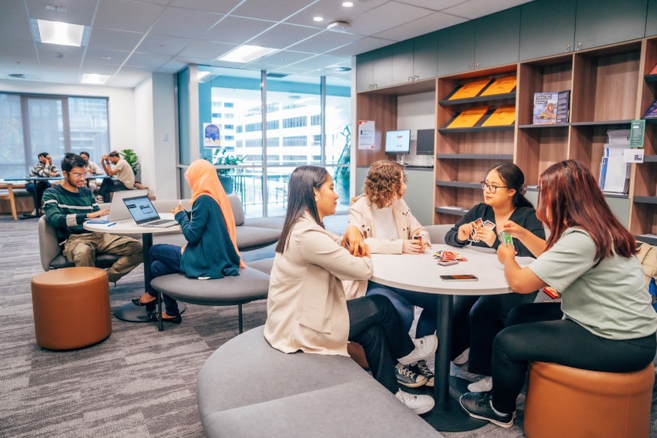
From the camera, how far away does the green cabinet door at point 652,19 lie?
341cm

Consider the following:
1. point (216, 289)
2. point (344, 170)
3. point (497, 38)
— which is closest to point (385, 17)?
point (497, 38)

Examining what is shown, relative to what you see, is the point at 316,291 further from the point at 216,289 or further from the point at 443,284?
the point at 216,289

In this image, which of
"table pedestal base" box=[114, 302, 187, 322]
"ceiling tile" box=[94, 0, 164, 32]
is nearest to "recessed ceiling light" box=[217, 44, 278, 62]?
"ceiling tile" box=[94, 0, 164, 32]

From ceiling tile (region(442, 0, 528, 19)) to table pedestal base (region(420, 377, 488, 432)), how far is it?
3.56m

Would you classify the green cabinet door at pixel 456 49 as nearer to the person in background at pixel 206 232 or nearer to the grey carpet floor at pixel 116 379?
the person in background at pixel 206 232

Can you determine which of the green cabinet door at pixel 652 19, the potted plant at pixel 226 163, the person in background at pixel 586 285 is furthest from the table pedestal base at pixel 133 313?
the potted plant at pixel 226 163

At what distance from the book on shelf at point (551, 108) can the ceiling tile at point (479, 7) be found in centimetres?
88

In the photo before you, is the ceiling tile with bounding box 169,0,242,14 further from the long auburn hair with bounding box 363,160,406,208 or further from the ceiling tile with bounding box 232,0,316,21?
the long auburn hair with bounding box 363,160,406,208

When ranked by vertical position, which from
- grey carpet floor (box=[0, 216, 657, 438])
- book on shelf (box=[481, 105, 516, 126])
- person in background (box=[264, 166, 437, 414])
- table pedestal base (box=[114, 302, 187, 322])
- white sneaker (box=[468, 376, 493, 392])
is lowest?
grey carpet floor (box=[0, 216, 657, 438])

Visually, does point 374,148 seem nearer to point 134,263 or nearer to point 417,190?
point 417,190

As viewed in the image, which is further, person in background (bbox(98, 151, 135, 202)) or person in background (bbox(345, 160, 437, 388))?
person in background (bbox(98, 151, 135, 202))

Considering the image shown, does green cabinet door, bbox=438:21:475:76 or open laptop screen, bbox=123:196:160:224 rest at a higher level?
green cabinet door, bbox=438:21:475:76

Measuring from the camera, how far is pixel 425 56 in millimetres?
5500

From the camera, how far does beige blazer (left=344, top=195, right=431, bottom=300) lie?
257 cm
